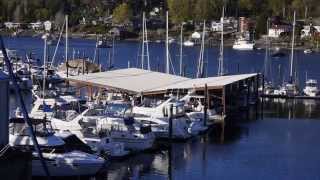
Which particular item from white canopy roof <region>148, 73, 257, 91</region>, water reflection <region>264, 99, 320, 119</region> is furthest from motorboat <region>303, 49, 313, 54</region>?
white canopy roof <region>148, 73, 257, 91</region>

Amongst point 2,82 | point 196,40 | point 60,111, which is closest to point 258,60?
point 196,40

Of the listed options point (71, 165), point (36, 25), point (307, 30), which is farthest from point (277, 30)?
point (71, 165)

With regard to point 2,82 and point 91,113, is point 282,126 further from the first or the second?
point 2,82

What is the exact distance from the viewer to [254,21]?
109688mm

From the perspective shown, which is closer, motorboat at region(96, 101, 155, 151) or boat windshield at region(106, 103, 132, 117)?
motorboat at region(96, 101, 155, 151)

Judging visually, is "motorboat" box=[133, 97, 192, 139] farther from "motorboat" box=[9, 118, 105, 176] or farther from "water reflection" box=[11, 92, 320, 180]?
"motorboat" box=[9, 118, 105, 176]

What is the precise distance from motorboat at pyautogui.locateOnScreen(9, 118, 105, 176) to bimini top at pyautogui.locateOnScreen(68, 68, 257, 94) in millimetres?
10749

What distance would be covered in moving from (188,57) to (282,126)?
46360 millimetres

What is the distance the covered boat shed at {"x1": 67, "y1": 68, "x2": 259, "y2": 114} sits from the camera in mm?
30047

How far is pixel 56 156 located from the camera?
59.6ft

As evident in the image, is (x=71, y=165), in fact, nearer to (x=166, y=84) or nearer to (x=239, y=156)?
(x=239, y=156)

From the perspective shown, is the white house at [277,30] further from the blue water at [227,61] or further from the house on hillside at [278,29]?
the blue water at [227,61]

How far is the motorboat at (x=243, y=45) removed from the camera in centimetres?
9331

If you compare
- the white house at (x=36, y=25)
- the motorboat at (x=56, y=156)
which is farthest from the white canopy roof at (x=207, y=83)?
the white house at (x=36, y=25)
